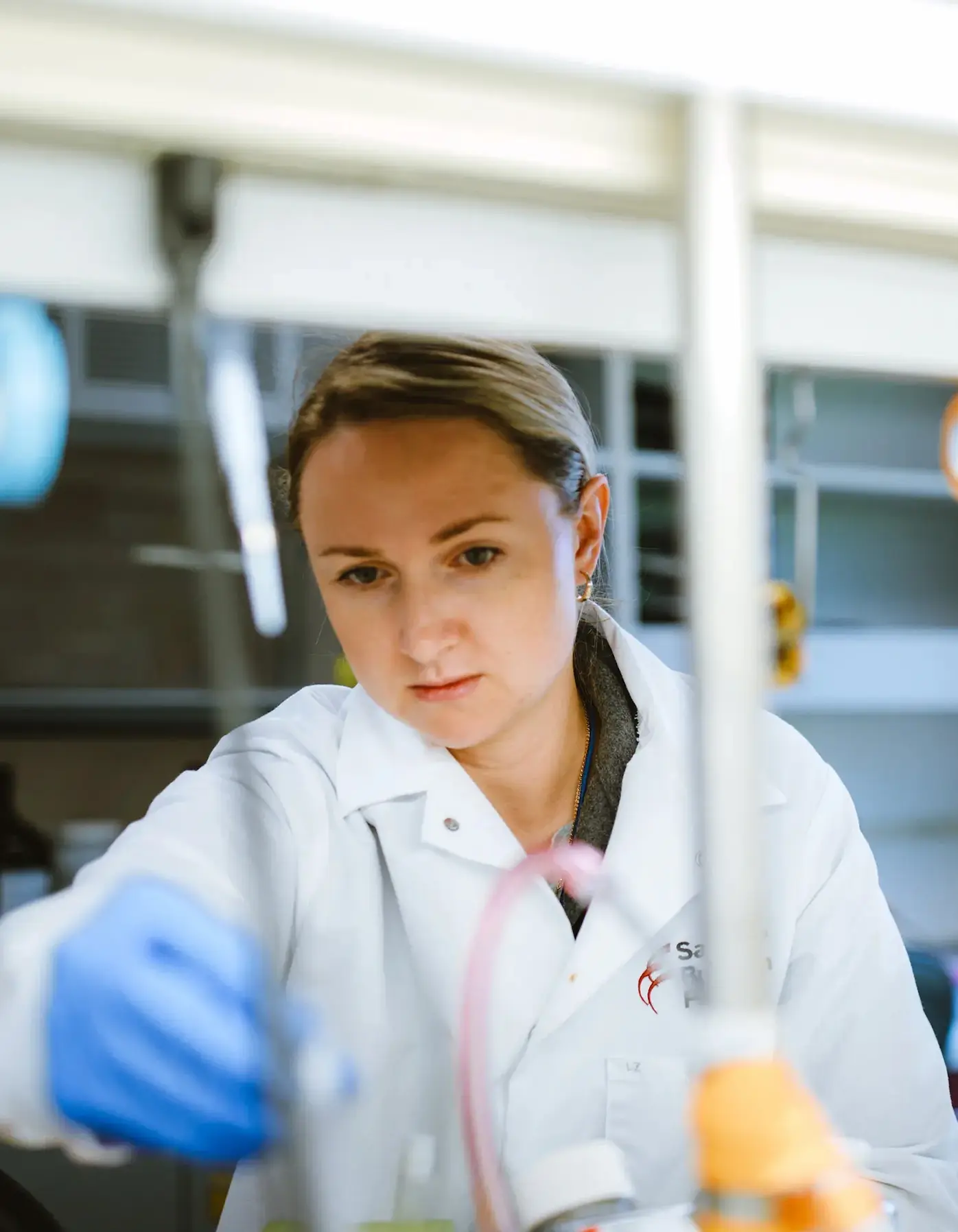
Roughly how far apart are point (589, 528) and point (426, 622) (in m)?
0.19

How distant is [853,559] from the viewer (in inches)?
43.9

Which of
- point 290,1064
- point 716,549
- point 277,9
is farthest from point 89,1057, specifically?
point 277,9

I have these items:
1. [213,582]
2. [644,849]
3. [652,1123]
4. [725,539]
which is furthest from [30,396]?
[652,1123]

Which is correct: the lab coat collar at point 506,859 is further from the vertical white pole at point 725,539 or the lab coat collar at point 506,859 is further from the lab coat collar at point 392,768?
the vertical white pole at point 725,539

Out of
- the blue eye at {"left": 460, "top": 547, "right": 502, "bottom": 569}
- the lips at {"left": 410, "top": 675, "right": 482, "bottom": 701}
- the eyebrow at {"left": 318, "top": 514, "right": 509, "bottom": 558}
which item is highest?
the eyebrow at {"left": 318, "top": 514, "right": 509, "bottom": 558}

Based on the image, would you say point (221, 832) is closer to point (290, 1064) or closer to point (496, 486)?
point (290, 1064)

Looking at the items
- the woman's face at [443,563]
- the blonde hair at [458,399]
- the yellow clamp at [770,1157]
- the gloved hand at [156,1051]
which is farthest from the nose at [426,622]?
the yellow clamp at [770,1157]

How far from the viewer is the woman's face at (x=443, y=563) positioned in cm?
92

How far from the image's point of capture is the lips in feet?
3.11

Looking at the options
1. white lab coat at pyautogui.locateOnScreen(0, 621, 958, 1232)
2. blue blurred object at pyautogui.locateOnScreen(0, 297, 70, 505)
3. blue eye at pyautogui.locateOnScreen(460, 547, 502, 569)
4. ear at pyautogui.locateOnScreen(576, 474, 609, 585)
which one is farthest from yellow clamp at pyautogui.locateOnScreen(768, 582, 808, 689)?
blue blurred object at pyautogui.locateOnScreen(0, 297, 70, 505)

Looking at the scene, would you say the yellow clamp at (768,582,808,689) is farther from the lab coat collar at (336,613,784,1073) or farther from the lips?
the lips

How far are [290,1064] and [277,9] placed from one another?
726 mm

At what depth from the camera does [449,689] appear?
95cm

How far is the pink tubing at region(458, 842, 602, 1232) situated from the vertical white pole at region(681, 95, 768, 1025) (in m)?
0.32
